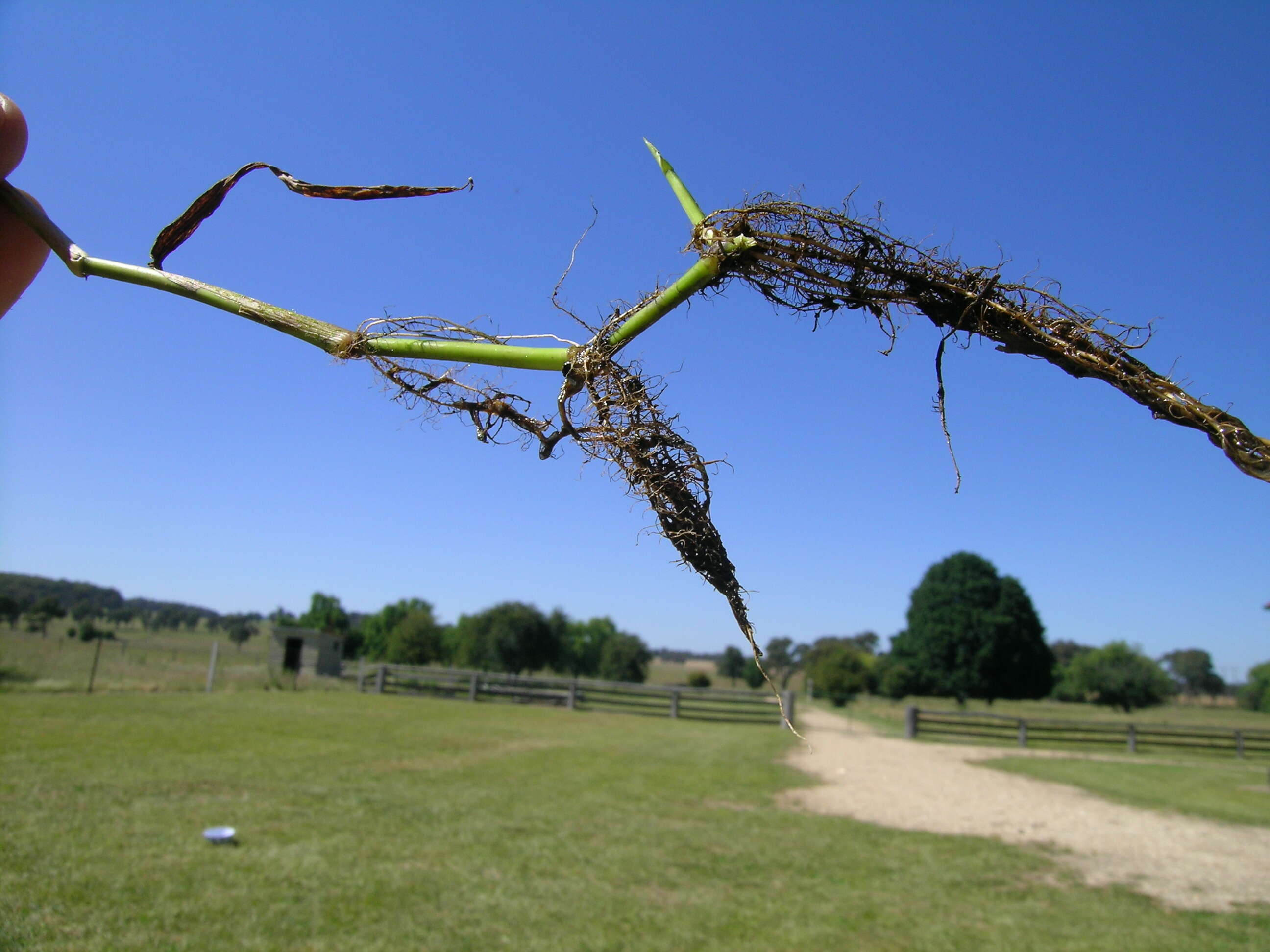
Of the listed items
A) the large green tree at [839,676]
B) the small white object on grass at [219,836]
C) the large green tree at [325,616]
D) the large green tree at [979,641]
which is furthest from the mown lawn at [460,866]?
the large green tree at [325,616]

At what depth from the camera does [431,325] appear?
95 centimetres

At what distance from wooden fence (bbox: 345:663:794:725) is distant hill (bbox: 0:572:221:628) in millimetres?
8518

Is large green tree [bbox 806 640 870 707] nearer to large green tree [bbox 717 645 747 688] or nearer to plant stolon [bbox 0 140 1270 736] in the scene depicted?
large green tree [bbox 717 645 747 688]

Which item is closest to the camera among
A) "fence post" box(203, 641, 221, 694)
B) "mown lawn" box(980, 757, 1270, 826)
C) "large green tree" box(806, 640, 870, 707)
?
"mown lawn" box(980, 757, 1270, 826)

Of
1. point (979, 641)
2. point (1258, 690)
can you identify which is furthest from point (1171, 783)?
point (1258, 690)

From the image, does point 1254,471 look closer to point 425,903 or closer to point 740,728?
point 425,903

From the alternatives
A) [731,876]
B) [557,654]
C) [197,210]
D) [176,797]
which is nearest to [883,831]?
[731,876]

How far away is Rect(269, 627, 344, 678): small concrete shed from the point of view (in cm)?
2930

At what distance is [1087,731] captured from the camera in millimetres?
17500

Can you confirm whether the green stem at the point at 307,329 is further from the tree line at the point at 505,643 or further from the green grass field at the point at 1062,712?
the tree line at the point at 505,643

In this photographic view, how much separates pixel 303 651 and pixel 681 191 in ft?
109

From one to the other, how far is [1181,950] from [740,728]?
14.4 metres

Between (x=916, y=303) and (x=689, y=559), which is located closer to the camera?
(x=916, y=303)

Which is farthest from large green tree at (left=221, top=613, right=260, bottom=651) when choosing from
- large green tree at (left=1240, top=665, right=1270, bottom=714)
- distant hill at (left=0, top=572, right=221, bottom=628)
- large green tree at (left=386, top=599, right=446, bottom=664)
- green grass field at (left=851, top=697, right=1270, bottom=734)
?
large green tree at (left=1240, top=665, right=1270, bottom=714)
